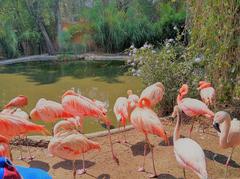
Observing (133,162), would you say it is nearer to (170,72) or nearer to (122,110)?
(122,110)

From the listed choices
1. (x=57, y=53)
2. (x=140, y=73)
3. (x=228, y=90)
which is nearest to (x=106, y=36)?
(x=57, y=53)

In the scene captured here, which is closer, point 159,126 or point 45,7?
point 159,126

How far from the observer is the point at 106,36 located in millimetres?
12656

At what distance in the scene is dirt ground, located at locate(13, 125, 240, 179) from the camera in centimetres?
393

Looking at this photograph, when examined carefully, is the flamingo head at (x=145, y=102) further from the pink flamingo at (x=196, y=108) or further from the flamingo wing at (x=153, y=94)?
the pink flamingo at (x=196, y=108)

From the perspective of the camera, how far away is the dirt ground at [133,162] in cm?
393

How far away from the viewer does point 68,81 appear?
28.2 ft

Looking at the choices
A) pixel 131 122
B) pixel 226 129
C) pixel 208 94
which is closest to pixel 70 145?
pixel 131 122

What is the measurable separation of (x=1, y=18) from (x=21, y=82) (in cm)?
432

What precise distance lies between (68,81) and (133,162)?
15.5 ft

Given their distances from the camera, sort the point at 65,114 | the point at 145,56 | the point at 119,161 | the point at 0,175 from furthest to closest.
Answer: the point at 145,56 < the point at 65,114 < the point at 119,161 < the point at 0,175

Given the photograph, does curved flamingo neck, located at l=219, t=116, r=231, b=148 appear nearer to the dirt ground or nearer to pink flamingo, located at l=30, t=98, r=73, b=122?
the dirt ground

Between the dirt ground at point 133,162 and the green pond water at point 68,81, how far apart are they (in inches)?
38.8

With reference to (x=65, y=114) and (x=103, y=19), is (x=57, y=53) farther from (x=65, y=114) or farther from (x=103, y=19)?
(x=65, y=114)
